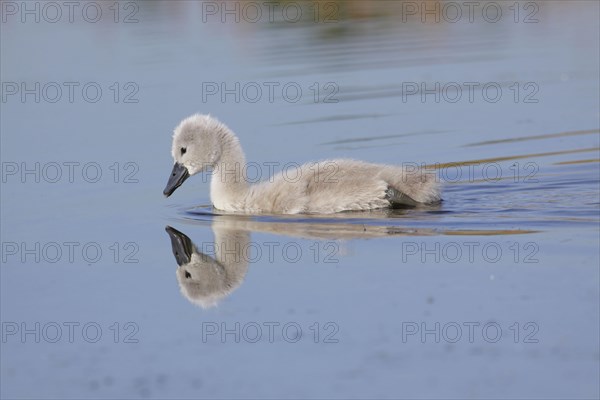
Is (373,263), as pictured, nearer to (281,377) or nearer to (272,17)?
(281,377)

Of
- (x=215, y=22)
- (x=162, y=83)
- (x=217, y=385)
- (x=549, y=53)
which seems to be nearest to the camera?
(x=217, y=385)

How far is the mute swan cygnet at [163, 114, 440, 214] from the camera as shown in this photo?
32.1 ft

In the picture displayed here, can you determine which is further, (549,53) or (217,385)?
(549,53)

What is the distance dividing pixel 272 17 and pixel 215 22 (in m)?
0.92

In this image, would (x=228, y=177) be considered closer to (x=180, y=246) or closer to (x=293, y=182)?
(x=293, y=182)

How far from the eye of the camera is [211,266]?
8.71m

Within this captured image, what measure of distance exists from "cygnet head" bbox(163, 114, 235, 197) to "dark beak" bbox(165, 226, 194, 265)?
0.86 m

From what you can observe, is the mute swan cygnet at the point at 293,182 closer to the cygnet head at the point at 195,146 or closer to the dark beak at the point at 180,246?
the cygnet head at the point at 195,146

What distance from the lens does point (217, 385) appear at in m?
6.53

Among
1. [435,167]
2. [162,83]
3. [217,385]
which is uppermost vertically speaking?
[162,83]

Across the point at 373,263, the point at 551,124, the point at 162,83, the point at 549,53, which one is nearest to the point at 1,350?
the point at 373,263

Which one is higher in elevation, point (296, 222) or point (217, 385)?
point (296, 222)

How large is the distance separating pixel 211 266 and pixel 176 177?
1999mm

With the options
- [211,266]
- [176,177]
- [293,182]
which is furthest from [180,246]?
[176,177]
